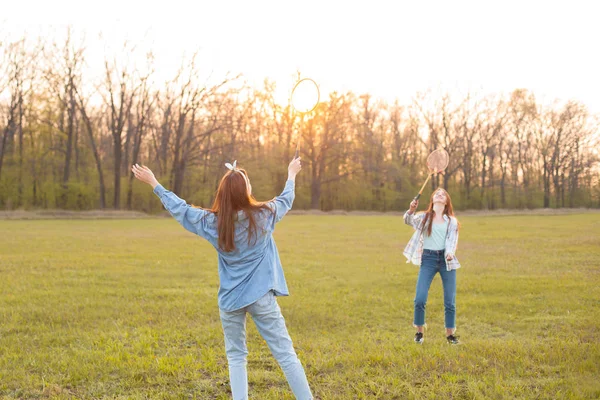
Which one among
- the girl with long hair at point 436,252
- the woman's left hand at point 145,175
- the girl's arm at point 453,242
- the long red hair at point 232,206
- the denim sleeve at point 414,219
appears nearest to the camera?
Answer: the long red hair at point 232,206

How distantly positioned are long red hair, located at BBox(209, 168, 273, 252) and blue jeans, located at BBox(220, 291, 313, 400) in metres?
0.57

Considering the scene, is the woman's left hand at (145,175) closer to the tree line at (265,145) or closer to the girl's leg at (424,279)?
the girl's leg at (424,279)

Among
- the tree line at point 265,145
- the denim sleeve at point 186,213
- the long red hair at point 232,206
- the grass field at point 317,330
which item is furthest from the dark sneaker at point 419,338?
the tree line at point 265,145

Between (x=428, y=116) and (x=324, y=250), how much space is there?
47.2 meters

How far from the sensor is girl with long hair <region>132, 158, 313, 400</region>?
14.7ft

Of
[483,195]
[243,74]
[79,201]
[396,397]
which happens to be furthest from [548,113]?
[396,397]

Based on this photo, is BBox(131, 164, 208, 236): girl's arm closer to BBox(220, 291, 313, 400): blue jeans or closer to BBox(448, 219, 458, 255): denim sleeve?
BBox(220, 291, 313, 400): blue jeans

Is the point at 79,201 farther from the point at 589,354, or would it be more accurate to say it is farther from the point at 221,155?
the point at 589,354

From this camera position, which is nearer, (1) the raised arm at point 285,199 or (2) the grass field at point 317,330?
(1) the raised arm at point 285,199

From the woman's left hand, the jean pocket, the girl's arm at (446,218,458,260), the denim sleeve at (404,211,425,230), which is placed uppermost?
the woman's left hand

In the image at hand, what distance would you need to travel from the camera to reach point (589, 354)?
7.09m

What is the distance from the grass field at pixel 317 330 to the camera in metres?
6.05

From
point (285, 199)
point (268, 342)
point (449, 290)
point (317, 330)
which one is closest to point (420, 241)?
point (449, 290)

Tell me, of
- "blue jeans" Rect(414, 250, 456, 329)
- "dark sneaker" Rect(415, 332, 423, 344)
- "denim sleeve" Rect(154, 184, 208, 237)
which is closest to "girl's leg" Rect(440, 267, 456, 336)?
"blue jeans" Rect(414, 250, 456, 329)
